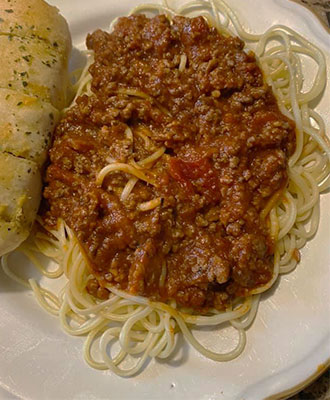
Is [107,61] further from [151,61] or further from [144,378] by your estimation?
[144,378]

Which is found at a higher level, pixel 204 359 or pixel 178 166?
pixel 178 166

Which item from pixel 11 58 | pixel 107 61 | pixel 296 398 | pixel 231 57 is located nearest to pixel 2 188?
pixel 11 58

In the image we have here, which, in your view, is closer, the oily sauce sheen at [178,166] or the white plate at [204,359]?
the white plate at [204,359]

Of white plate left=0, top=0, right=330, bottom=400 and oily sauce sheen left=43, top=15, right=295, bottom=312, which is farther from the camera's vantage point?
oily sauce sheen left=43, top=15, right=295, bottom=312
